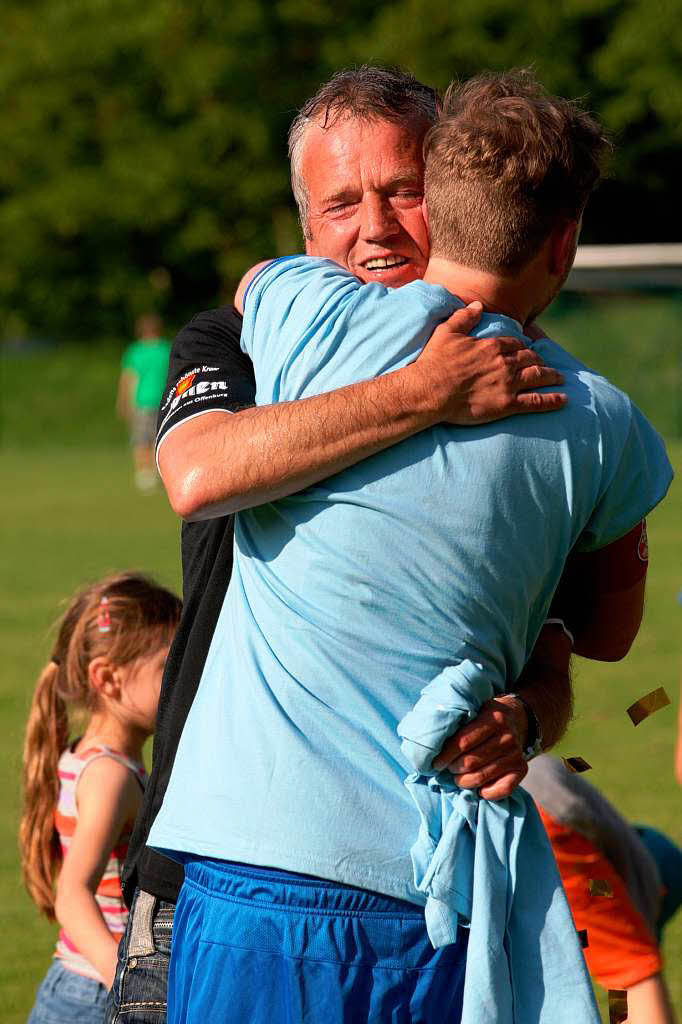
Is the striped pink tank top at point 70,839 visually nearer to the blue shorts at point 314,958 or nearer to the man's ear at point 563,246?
the blue shorts at point 314,958

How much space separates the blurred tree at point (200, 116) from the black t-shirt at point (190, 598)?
3443 centimetres

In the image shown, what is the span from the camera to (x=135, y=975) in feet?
8.79

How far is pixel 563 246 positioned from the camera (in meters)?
2.23

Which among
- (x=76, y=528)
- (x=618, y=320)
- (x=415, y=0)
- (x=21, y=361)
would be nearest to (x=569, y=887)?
(x=76, y=528)

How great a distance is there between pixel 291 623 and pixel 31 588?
1106 cm

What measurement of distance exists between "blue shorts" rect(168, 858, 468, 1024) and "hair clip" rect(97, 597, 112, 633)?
170 cm

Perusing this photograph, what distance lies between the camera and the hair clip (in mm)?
3824

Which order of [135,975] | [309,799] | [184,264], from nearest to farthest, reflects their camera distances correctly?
1. [309,799]
2. [135,975]
3. [184,264]

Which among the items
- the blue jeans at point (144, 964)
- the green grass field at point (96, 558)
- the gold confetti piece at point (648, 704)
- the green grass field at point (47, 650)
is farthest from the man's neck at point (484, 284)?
the green grass field at point (47, 650)

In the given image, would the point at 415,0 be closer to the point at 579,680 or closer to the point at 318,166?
the point at 579,680

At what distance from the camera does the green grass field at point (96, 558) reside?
6.14 meters

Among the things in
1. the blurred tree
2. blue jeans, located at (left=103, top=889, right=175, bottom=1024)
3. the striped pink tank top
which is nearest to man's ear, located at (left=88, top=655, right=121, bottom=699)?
the striped pink tank top

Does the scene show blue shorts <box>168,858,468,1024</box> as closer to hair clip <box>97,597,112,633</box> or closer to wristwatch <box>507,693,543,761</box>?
wristwatch <box>507,693,543,761</box>

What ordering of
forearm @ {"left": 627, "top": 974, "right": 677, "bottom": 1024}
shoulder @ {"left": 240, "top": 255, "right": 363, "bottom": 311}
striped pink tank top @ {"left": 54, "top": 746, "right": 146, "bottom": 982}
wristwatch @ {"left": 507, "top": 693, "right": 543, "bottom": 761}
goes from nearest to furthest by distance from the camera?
shoulder @ {"left": 240, "top": 255, "right": 363, "bottom": 311} → wristwatch @ {"left": 507, "top": 693, "right": 543, "bottom": 761} → striped pink tank top @ {"left": 54, "top": 746, "right": 146, "bottom": 982} → forearm @ {"left": 627, "top": 974, "right": 677, "bottom": 1024}
